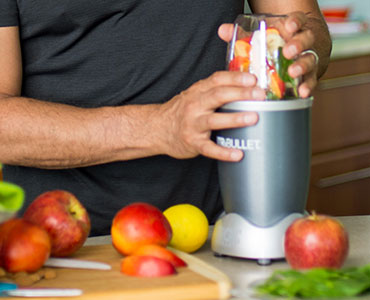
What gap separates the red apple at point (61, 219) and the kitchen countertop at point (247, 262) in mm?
210

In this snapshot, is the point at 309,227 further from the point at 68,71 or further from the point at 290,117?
the point at 68,71

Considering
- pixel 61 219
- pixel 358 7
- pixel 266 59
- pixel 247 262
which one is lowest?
pixel 247 262

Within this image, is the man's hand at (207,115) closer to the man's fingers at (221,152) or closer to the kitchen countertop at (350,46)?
the man's fingers at (221,152)

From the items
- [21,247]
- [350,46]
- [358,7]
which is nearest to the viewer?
[21,247]

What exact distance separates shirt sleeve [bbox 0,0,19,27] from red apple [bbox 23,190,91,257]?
0.50 metres

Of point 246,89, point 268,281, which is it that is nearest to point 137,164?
point 246,89

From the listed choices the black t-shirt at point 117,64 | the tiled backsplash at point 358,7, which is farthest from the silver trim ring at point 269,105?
the tiled backsplash at point 358,7

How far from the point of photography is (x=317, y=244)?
1107 mm

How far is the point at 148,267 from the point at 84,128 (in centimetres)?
46

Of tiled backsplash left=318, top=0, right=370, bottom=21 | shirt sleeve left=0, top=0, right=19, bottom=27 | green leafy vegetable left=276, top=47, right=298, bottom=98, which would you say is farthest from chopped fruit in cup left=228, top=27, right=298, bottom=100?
tiled backsplash left=318, top=0, right=370, bottom=21

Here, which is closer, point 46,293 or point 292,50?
point 46,293

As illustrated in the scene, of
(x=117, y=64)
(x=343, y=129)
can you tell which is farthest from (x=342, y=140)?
(x=117, y=64)

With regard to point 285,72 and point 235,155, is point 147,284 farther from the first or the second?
point 285,72

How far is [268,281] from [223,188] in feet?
0.81
